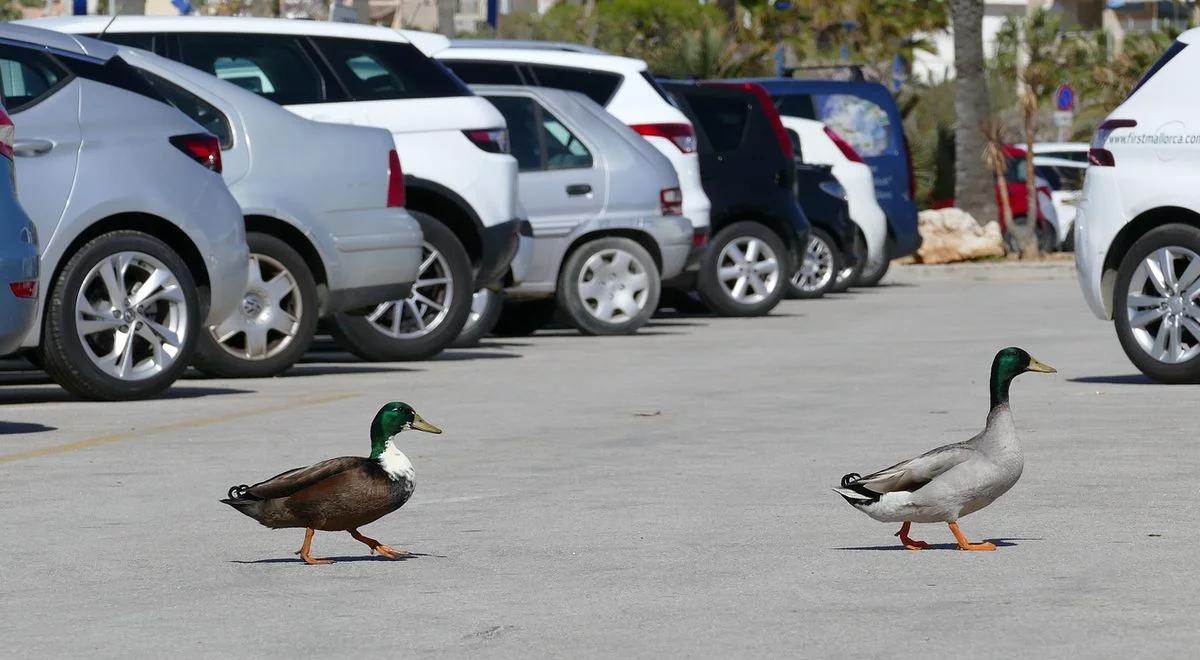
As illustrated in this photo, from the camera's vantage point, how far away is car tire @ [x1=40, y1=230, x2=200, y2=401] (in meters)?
11.1

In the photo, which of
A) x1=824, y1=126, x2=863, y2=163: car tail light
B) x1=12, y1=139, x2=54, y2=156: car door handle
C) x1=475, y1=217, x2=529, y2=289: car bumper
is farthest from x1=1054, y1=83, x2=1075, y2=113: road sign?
x1=12, y1=139, x2=54, y2=156: car door handle

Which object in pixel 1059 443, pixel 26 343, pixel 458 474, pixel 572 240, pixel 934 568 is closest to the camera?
pixel 934 568

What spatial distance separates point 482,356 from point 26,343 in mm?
4402

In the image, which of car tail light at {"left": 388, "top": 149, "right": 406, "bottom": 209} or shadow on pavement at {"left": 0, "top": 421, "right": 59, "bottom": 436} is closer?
shadow on pavement at {"left": 0, "top": 421, "right": 59, "bottom": 436}

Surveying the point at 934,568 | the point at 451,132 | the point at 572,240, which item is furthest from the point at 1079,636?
the point at 572,240

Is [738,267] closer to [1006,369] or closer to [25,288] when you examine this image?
[25,288]

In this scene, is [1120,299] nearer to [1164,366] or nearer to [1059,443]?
[1164,366]

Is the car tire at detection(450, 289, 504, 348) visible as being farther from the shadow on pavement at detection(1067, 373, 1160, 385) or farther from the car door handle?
the car door handle

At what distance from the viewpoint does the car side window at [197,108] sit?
12.7 meters

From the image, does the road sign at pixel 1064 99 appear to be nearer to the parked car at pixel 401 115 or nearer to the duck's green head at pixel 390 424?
the parked car at pixel 401 115

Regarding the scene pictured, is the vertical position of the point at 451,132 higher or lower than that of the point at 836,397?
higher

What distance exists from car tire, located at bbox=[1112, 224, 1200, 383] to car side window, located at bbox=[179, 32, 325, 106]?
4.53m

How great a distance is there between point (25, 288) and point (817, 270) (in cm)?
1339

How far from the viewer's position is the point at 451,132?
14.2 metres
